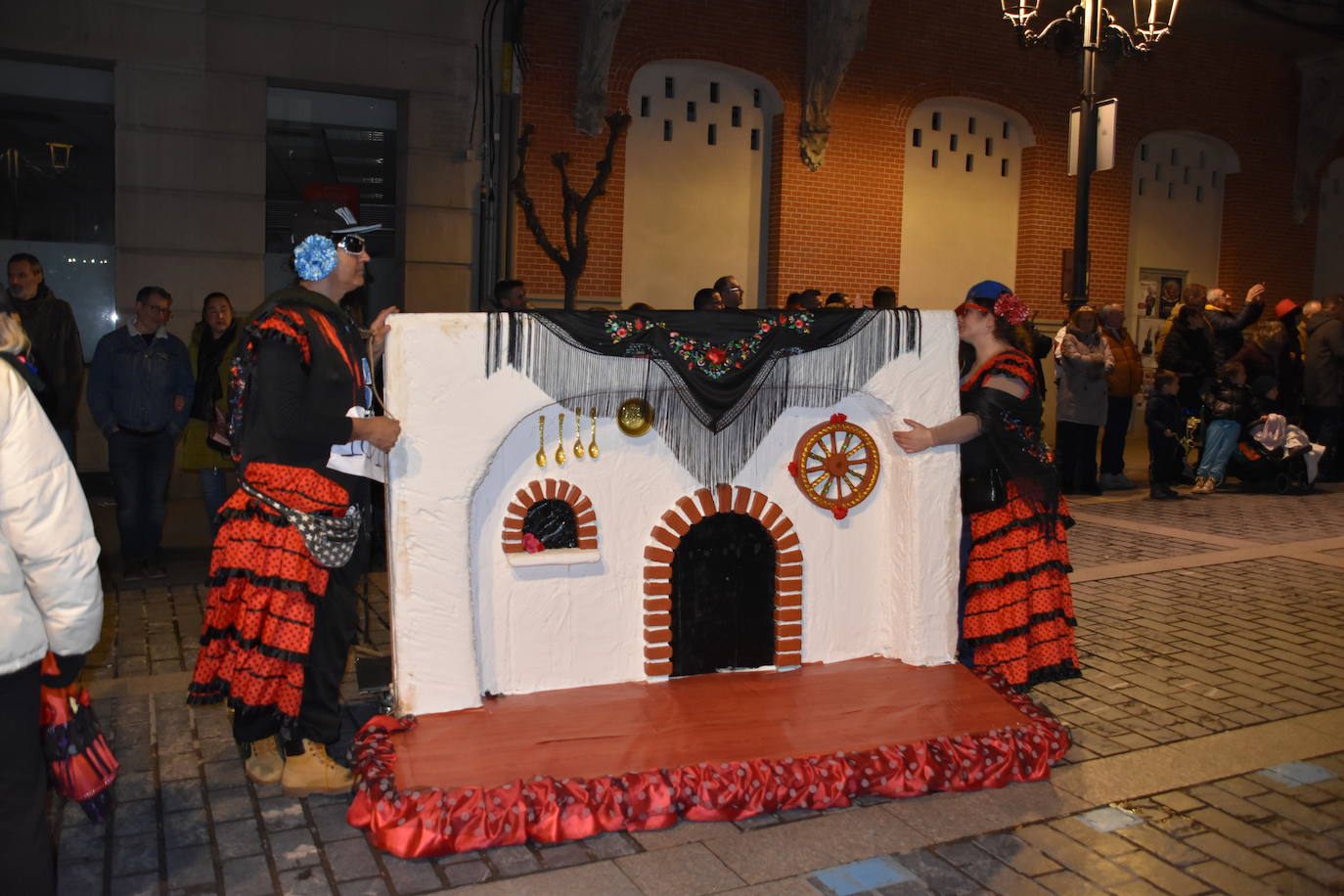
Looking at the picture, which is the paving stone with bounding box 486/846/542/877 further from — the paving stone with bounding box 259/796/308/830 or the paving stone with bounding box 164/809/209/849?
the paving stone with bounding box 164/809/209/849

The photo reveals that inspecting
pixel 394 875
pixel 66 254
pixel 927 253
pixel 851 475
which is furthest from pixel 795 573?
pixel 927 253

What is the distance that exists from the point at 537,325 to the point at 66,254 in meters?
7.78

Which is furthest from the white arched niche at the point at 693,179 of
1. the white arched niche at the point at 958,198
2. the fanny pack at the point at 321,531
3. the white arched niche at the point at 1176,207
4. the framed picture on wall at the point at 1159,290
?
the fanny pack at the point at 321,531

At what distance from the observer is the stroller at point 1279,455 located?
36.8 ft

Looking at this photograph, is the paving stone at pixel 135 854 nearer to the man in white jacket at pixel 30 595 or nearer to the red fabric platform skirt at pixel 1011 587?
the man in white jacket at pixel 30 595

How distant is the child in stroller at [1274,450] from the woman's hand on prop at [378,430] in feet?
33.3

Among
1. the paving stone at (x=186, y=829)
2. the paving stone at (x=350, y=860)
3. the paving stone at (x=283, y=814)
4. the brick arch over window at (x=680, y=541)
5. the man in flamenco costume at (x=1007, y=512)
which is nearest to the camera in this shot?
the paving stone at (x=350, y=860)

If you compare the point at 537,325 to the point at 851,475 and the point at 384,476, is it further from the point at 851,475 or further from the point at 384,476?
the point at 851,475

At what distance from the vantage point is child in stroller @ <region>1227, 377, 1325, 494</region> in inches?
442

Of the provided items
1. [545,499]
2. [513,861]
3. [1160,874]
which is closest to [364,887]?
[513,861]

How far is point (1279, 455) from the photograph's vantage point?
11258 mm

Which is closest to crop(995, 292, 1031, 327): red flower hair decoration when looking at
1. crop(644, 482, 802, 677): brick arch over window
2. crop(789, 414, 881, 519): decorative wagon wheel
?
crop(789, 414, 881, 519): decorative wagon wheel

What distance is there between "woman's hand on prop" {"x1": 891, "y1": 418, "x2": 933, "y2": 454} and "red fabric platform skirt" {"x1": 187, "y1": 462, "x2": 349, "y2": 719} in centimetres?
228

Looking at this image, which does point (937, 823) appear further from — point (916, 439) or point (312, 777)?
point (312, 777)
